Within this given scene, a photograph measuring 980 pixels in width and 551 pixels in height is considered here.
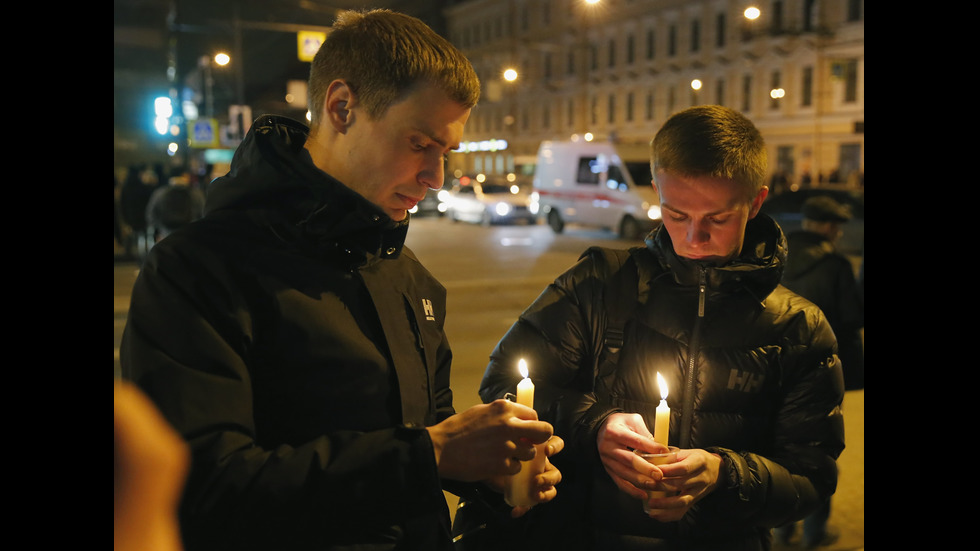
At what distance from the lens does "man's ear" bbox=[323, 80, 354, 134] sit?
1.66 metres

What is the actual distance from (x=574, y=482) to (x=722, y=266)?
2.21 ft

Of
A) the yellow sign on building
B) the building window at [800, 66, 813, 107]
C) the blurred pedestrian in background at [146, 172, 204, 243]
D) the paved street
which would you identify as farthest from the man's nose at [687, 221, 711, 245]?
the building window at [800, 66, 813, 107]

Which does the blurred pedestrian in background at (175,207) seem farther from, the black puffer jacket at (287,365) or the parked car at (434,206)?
the parked car at (434,206)

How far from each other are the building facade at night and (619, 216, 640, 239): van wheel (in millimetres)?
7578

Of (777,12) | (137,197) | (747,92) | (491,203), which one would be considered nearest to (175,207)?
(137,197)

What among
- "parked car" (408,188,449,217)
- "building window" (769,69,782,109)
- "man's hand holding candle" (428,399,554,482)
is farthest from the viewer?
"building window" (769,69,782,109)

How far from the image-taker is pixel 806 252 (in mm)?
5148

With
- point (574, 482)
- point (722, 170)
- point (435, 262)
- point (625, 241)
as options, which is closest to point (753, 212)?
→ point (722, 170)

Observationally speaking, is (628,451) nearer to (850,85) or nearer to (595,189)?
(595,189)

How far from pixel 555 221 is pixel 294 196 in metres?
23.4

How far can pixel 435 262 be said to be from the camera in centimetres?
1700

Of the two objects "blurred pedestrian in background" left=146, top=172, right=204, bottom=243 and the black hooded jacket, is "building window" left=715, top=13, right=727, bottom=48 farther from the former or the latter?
the black hooded jacket

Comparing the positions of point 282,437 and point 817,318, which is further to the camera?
point 817,318
